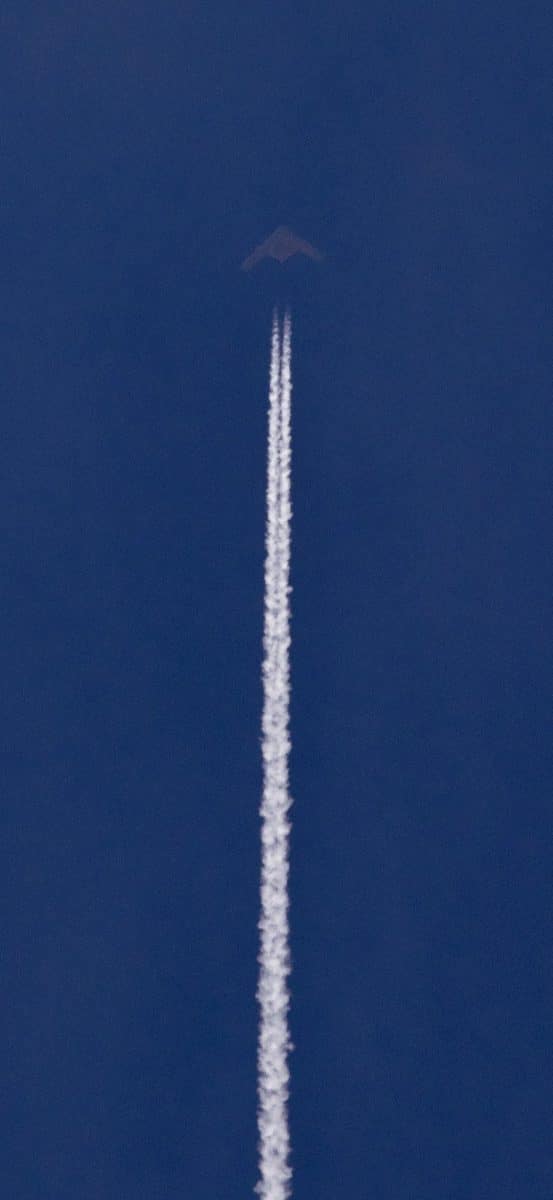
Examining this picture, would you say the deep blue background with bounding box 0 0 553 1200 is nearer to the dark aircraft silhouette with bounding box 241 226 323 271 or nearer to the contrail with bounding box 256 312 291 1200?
the contrail with bounding box 256 312 291 1200

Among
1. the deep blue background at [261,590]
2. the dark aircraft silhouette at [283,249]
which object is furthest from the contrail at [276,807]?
the dark aircraft silhouette at [283,249]

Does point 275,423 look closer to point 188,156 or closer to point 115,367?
point 115,367

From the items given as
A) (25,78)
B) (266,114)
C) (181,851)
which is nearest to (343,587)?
(181,851)

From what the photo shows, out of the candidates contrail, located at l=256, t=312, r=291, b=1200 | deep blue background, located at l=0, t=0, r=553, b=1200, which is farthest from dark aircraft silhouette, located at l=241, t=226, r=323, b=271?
contrail, located at l=256, t=312, r=291, b=1200

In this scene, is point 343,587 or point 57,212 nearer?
point 343,587

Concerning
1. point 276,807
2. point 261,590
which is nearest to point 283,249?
point 261,590

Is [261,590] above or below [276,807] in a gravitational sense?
above

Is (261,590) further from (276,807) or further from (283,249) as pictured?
(283,249)
